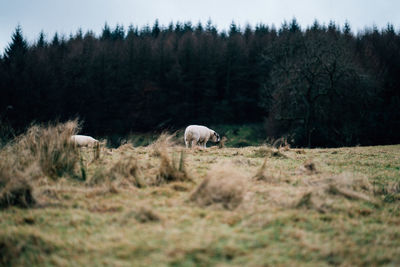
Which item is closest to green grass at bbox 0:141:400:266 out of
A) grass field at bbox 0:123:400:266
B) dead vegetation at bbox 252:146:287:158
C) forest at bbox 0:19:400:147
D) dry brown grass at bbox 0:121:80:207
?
grass field at bbox 0:123:400:266

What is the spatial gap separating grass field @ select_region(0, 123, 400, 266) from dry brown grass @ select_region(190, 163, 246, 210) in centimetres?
1

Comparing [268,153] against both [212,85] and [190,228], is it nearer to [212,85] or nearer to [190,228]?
[190,228]

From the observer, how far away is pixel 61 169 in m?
4.36

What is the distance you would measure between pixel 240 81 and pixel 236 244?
43747 mm

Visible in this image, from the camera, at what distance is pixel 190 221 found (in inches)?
108

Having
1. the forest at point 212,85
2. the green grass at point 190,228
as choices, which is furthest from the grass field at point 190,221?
the forest at point 212,85

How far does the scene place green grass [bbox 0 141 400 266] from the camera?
2104 mm

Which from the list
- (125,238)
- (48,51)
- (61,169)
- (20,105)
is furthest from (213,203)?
(48,51)

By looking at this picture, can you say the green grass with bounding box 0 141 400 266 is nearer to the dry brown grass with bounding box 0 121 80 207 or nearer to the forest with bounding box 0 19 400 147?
the dry brown grass with bounding box 0 121 80 207

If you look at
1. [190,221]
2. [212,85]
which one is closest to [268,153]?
[190,221]

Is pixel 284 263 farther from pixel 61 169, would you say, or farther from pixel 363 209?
pixel 61 169

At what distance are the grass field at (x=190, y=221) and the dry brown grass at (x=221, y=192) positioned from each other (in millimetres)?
14

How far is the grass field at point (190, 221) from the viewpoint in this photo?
212 cm

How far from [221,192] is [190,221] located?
763 millimetres
